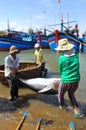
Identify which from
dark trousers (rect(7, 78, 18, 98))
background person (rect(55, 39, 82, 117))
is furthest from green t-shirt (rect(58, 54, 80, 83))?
dark trousers (rect(7, 78, 18, 98))

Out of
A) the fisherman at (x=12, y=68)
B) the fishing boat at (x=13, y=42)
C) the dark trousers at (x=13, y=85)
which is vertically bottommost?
the fishing boat at (x=13, y=42)

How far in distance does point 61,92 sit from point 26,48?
27.9m

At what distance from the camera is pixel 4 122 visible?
17.6 feet

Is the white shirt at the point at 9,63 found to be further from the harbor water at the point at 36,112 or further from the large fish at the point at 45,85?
the harbor water at the point at 36,112

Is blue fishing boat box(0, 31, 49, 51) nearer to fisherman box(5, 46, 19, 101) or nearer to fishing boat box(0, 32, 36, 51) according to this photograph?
fishing boat box(0, 32, 36, 51)

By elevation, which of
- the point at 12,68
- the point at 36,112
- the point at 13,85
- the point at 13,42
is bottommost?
the point at 13,42

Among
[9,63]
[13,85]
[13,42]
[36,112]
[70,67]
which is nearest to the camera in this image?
[70,67]

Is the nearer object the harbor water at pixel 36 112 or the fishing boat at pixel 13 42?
the harbor water at pixel 36 112

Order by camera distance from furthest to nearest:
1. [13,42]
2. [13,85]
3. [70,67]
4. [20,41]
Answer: [20,41]
[13,42]
[13,85]
[70,67]

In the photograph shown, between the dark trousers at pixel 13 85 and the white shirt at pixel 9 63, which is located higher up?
the white shirt at pixel 9 63

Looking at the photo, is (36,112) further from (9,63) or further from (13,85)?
(9,63)

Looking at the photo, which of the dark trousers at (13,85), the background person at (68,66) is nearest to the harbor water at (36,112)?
the dark trousers at (13,85)

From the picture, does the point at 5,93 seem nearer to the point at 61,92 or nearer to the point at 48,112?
the point at 48,112

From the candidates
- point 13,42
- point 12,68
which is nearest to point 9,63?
point 12,68
